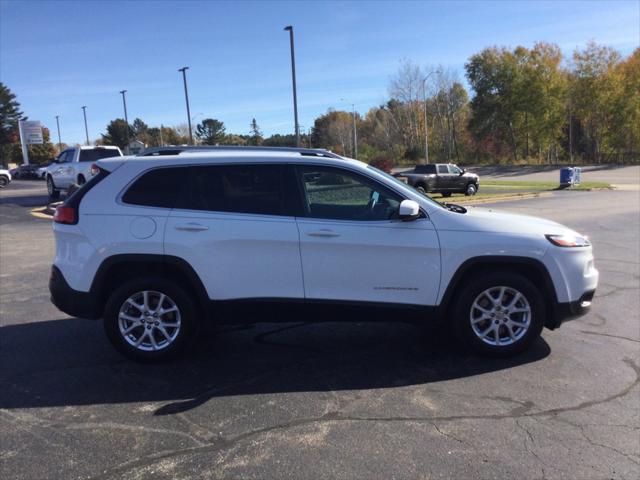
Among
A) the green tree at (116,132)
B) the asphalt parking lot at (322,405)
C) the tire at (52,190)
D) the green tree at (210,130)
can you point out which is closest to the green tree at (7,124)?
the green tree at (116,132)

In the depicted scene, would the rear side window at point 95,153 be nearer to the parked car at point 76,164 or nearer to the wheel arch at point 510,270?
the parked car at point 76,164

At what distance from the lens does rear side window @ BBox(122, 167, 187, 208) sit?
14.9 feet

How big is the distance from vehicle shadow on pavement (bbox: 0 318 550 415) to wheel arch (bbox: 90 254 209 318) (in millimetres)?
607

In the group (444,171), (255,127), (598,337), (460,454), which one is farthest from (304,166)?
(255,127)

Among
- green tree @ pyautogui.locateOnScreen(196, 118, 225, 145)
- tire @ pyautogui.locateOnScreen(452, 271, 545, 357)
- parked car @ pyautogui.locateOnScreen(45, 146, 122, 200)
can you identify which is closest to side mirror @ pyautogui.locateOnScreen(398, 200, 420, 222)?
tire @ pyautogui.locateOnScreen(452, 271, 545, 357)

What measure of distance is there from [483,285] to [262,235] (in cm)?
193

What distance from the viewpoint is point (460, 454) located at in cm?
319

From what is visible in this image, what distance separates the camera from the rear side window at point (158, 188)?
455cm

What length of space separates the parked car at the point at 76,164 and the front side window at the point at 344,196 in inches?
639

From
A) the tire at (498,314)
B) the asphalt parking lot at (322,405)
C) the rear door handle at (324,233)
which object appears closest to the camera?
the asphalt parking lot at (322,405)

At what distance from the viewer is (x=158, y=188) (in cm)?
459

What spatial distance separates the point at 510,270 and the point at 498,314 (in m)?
0.40

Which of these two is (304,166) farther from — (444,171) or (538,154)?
(538,154)

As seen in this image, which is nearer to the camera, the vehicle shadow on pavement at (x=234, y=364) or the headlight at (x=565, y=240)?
the vehicle shadow on pavement at (x=234, y=364)
